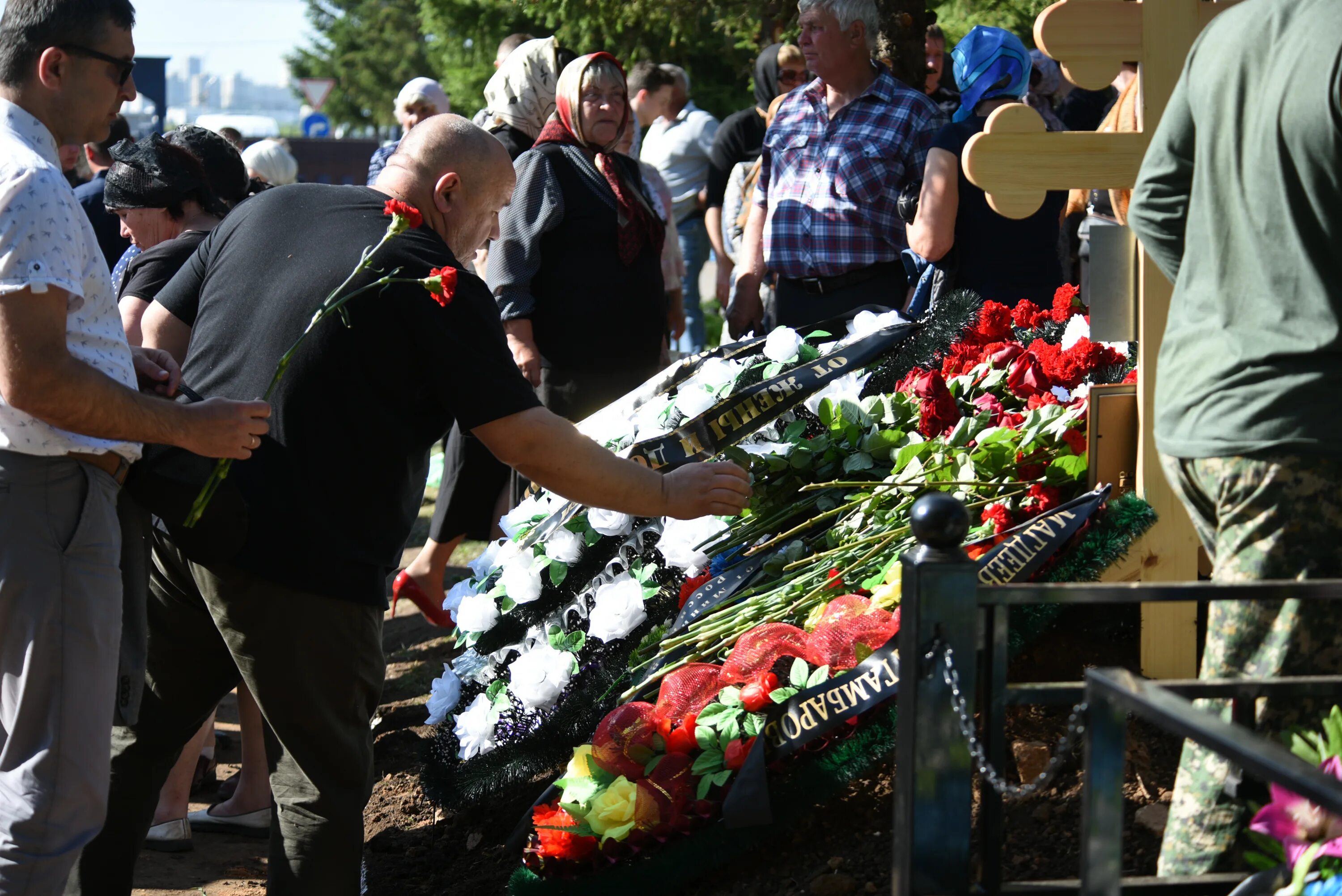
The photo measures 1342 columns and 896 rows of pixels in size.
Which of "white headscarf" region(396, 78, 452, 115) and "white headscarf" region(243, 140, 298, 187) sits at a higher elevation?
Result: "white headscarf" region(396, 78, 452, 115)

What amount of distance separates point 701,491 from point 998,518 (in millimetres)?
818

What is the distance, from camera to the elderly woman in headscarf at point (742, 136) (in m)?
7.67

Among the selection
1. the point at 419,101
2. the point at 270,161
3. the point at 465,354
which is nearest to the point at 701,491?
the point at 465,354

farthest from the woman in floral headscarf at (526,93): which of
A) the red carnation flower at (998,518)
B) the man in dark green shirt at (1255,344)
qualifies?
the man in dark green shirt at (1255,344)

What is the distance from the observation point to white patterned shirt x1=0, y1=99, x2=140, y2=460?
2.17 meters

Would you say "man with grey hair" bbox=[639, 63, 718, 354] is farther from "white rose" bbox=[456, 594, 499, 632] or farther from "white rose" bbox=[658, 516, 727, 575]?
"white rose" bbox=[658, 516, 727, 575]

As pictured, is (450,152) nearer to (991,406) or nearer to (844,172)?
(991,406)

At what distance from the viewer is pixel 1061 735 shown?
3002 millimetres

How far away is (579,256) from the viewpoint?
4770 mm

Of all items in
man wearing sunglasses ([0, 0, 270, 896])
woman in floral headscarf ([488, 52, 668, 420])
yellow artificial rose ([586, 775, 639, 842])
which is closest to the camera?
man wearing sunglasses ([0, 0, 270, 896])

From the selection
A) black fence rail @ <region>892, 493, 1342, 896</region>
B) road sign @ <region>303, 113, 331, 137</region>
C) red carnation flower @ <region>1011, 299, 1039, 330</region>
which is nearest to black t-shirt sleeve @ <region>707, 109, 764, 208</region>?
red carnation flower @ <region>1011, 299, 1039, 330</region>

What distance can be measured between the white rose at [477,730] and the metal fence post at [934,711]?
5.23 feet

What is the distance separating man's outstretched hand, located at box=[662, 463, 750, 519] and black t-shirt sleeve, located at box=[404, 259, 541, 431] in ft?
1.14

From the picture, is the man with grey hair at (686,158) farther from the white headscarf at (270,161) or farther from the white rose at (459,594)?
the white rose at (459,594)
